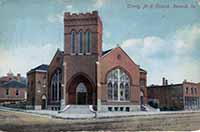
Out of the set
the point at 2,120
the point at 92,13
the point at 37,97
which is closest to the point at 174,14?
the point at 92,13

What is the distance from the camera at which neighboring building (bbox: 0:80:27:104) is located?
4859mm

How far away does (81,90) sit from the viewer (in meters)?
4.96

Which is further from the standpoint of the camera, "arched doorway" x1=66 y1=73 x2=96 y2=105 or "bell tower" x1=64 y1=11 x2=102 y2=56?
"arched doorway" x1=66 y1=73 x2=96 y2=105

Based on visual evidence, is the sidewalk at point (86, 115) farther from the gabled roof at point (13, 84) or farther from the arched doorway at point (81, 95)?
the gabled roof at point (13, 84)

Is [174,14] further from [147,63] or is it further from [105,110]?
[105,110]

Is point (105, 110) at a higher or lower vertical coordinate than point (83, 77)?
lower

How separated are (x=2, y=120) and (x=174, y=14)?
2303mm

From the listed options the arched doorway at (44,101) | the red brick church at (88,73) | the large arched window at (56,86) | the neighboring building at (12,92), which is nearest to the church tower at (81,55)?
the red brick church at (88,73)

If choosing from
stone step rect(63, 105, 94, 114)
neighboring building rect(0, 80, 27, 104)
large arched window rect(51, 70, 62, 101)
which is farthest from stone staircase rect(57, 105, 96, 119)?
neighboring building rect(0, 80, 27, 104)

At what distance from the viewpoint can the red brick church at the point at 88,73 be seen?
188 inches

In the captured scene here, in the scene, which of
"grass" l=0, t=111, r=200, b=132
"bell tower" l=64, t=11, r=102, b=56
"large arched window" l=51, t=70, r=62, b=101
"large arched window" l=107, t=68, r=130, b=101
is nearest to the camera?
"grass" l=0, t=111, r=200, b=132

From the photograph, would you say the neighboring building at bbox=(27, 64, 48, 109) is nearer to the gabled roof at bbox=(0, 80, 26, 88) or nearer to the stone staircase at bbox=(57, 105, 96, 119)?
the gabled roof at bbox=(0, 80, 26, 88)

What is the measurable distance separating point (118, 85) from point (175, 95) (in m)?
0.69

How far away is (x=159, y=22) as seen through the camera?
477 centimetres
